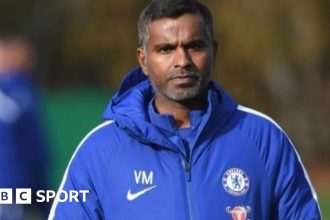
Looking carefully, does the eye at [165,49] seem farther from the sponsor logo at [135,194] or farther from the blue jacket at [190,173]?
the sponsor logo at [135,194]

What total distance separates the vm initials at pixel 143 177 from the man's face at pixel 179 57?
20cm

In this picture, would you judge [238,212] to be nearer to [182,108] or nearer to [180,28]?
[182,108]

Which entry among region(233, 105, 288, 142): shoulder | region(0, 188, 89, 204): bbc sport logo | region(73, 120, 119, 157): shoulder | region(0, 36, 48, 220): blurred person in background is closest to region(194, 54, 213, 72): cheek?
region(233, 105, 288, 142): shoulder

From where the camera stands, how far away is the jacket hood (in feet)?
7.94

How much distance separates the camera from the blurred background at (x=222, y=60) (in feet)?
19.9

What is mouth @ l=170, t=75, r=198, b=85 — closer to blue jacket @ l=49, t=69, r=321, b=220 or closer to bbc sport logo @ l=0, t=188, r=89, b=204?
blue jacket @ l=49, t=69, r=321, b=220

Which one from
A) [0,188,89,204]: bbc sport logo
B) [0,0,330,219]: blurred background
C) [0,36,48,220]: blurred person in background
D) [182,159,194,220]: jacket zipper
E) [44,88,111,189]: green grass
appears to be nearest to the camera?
[182,159,194,220]: jacket zipper

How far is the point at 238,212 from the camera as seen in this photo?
7.80 ft

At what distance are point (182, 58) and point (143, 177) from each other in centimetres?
31

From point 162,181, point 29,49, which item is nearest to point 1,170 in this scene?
point 29,49

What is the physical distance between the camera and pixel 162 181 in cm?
239

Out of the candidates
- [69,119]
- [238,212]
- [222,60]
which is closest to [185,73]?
[238,212]

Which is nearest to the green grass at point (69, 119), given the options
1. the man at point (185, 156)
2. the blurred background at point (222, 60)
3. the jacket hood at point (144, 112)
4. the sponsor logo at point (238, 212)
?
the blurred background at point (222, 60)

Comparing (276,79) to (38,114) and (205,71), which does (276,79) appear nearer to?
(38,114)
